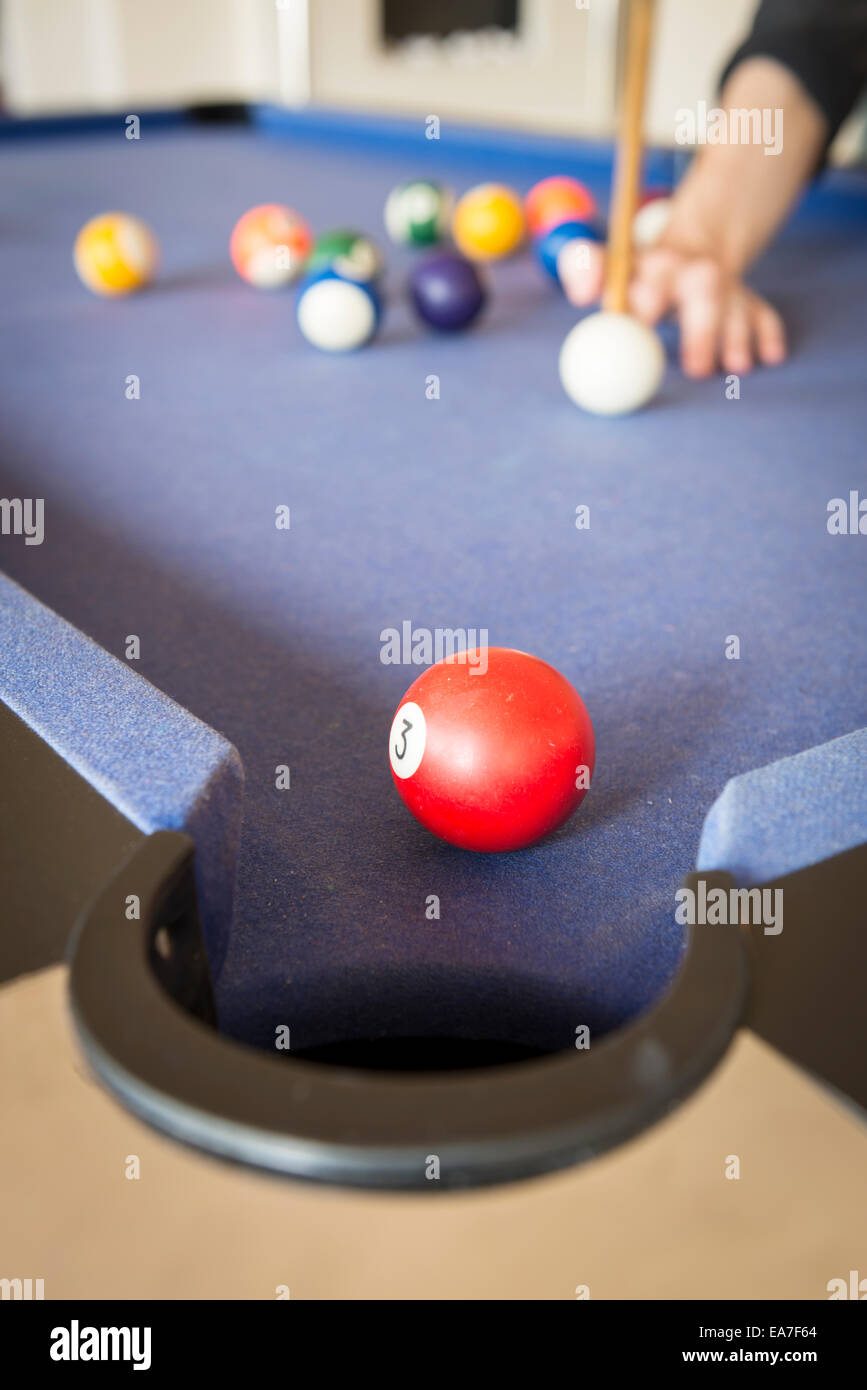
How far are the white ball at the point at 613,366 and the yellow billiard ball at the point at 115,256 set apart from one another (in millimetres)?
1076

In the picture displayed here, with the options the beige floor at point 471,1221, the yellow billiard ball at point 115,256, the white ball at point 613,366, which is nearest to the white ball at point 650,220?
the white ball at point 613,366

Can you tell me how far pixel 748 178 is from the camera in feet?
7.37

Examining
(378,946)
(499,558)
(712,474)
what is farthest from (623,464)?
(378,946)

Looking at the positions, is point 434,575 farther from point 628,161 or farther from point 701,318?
point 628,161

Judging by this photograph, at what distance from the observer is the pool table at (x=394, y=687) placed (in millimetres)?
550

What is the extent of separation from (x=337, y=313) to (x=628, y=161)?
53 cm

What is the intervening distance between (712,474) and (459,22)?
7240 mm

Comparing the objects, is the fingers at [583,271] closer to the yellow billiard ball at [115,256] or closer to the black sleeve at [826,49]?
the black sleeve at [826,49]

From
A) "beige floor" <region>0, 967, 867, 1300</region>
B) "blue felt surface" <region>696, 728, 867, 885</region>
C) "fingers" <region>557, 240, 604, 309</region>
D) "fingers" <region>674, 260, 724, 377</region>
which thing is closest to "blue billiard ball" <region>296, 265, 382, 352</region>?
"fingers" <region>557, 240, 604, 309</region>

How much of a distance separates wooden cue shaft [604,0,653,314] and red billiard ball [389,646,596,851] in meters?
1.22

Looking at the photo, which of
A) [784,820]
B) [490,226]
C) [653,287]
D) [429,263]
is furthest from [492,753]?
[490,226]

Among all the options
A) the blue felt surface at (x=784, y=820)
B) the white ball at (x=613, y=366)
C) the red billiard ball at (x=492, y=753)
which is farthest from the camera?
the white ball at (x=613, y=366)

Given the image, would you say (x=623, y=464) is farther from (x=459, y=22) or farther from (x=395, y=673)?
(x=459, y=22)
